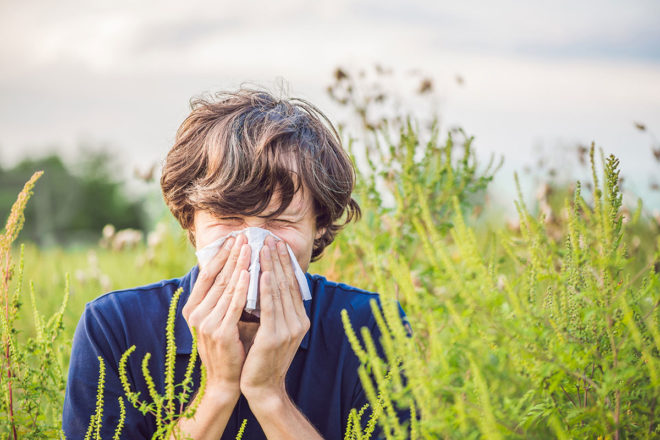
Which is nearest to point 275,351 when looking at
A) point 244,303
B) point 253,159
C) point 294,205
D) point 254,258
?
point 244,303

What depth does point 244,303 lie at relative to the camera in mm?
1813

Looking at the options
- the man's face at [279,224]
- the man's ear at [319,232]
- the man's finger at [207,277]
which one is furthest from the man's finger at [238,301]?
the man's ear at [319,232]

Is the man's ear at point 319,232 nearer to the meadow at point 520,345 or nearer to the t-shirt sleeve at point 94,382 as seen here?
the t-shirt sleeve at point 94,382

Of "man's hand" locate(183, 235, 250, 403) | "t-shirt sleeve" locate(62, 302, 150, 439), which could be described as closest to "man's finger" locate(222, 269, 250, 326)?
"man's hand" locate(183, 235, 250, 403)

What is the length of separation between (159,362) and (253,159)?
0.78 m

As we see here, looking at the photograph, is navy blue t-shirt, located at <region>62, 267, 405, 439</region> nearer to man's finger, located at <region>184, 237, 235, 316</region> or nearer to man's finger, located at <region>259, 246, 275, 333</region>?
man's finger, located at <region>184, 237, 235, 316</region>

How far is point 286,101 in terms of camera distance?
2451 mm

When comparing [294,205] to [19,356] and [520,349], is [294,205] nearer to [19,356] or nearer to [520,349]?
[19,356]

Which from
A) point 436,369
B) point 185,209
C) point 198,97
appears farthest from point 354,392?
point 198,97

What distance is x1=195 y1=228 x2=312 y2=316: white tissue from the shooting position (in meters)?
1.84

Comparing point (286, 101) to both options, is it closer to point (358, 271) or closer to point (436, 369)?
point (358, 271)

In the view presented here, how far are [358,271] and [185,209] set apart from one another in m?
1.42

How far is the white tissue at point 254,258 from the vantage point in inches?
72.3

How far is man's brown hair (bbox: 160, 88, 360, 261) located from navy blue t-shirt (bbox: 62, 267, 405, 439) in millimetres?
338
